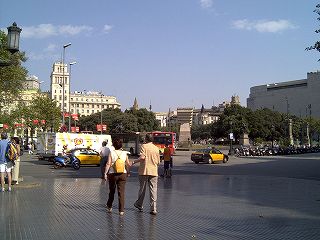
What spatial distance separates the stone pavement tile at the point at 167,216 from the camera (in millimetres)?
8297

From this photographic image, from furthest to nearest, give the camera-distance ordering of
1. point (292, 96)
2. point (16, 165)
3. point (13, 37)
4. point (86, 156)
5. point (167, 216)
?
1. point (292, 96)
2. point (86, 156)
3. point (16, 165)
4. point (13, 37)
5. point (167, 216)

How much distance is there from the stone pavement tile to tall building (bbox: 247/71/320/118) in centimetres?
12196

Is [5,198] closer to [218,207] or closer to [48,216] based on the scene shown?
[48,216]

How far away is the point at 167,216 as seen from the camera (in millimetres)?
10273

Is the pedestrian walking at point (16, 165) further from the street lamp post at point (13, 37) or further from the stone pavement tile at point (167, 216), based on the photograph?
the street lamp post at point (13, 37)

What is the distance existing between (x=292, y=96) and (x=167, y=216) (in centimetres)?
14944

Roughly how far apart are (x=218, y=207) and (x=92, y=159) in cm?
2249

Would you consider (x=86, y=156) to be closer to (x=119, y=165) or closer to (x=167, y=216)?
(x=119, y=165)

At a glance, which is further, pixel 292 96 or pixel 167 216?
pixel 292 96

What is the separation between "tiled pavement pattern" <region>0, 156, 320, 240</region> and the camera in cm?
830

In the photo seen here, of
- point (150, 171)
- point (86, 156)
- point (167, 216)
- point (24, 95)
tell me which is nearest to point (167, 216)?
point (167, 216)

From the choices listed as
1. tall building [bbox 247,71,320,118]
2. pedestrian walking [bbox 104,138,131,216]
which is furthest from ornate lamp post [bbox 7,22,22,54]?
tall building [bbox 247,71,320,118]

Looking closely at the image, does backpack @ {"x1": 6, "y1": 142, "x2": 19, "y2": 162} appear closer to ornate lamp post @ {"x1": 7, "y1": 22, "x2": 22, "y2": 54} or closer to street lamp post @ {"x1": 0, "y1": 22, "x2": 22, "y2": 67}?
street lamp post @ {"x1": 0, "y1": 22, "x2": 22, "y2": 67}

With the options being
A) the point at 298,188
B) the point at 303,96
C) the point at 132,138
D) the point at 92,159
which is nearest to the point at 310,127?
the point at 303,96
